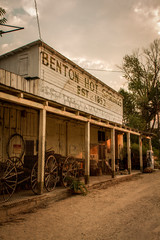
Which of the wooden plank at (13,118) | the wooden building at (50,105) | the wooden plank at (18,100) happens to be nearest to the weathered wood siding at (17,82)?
the wooden building at (50,105)

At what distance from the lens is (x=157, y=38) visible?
3338 centimetres

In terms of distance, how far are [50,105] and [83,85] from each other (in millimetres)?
6628

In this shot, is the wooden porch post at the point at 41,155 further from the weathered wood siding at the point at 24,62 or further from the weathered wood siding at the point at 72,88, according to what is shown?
the weathered wood siding at the point at 24,62

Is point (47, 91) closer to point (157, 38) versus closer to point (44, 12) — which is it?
point (44, 12)

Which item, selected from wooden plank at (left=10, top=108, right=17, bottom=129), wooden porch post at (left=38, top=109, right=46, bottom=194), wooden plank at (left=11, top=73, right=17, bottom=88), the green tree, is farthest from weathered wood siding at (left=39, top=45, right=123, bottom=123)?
wooden porch post at (left=38, top=109, right=46, bottom=194)

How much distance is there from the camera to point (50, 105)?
7742 mm

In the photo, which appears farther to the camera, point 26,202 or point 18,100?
point 26,202

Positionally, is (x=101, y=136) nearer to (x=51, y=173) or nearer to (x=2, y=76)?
(x=51, y=173)

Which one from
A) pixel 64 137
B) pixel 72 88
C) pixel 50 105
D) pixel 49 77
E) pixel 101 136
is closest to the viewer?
pixel 50 105

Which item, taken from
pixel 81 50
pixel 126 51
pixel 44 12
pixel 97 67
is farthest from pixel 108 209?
pixel 126 51

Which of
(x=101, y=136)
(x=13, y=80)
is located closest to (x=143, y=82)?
(x=101, y=136)

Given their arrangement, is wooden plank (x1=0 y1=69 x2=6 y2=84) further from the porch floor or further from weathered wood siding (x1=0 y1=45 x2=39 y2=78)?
the porch floor

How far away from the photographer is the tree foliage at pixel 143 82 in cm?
3334

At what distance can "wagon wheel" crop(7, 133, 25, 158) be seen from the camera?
8088 mm
